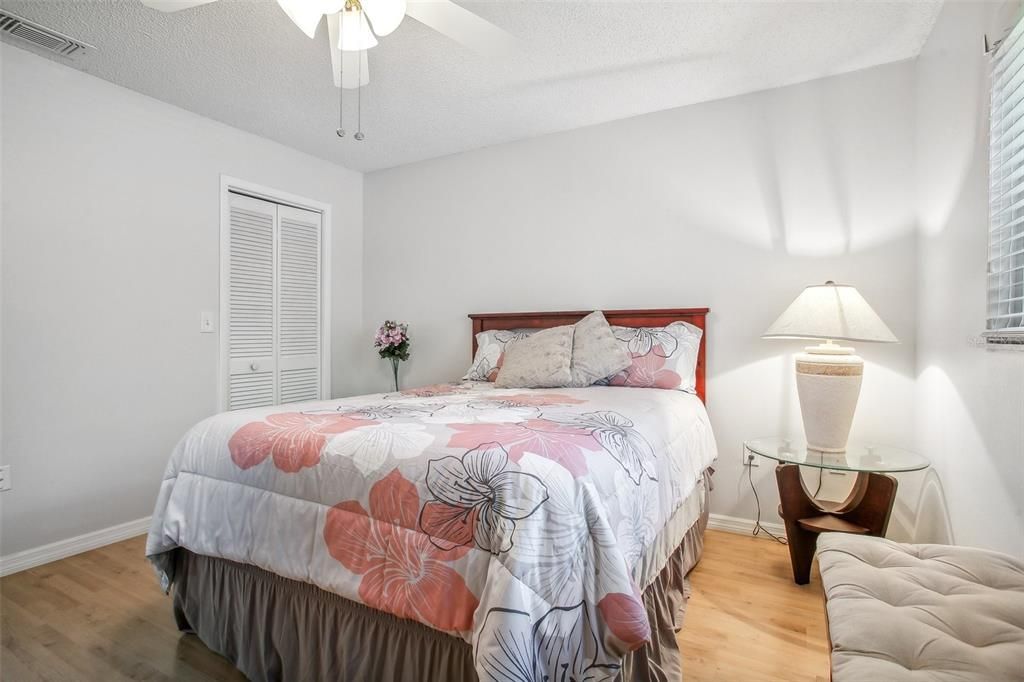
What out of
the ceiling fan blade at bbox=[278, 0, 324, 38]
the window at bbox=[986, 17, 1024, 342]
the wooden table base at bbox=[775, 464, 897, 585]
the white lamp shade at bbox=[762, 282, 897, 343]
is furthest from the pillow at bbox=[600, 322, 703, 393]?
the ceiling fan blade at bbox=[278, 0, 324, 38]

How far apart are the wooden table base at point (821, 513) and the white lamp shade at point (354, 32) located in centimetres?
241

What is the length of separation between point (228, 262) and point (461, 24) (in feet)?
7.54

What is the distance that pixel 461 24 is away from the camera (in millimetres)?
1802

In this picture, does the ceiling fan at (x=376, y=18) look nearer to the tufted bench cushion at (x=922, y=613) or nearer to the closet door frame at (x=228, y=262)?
the closet door frame at (x=228, y=262)

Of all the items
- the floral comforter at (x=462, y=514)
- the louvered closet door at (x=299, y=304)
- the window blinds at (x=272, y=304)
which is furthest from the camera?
the louvered closet door at (x=299, y=304)

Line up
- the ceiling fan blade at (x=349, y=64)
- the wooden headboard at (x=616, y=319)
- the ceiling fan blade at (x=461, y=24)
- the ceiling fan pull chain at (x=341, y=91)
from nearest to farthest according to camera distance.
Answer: the ceiling fan blade at (x=461, y=24), the ceiling fan blade at (x=349, y=64), the ceiling fan pull chain at (x=341, y=91), the wooden headboard at (x=616, y=319)

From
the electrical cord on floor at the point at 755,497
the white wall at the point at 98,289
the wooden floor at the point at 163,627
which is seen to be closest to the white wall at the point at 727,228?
the electrical cord on floor at the point at 755,497

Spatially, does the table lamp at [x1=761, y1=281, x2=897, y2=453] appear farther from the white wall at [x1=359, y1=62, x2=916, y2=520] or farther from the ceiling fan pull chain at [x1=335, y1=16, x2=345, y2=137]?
the ceiling fan pull chain at [x1=335, y1=16, x2=345, y2=137]

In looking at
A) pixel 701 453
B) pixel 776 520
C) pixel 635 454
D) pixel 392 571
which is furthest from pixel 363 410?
pixel 776 520

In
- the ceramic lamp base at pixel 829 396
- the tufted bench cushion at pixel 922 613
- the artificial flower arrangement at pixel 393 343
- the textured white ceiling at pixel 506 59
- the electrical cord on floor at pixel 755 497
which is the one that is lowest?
the electrical cord on floor at pixel 755 497

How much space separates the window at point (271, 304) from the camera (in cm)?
333

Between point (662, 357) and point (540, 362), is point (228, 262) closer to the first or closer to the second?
point (540, 362)

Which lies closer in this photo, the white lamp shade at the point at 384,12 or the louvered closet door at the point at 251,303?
the white lamp shade at the point at 384,12

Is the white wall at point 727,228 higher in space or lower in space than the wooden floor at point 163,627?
higher
